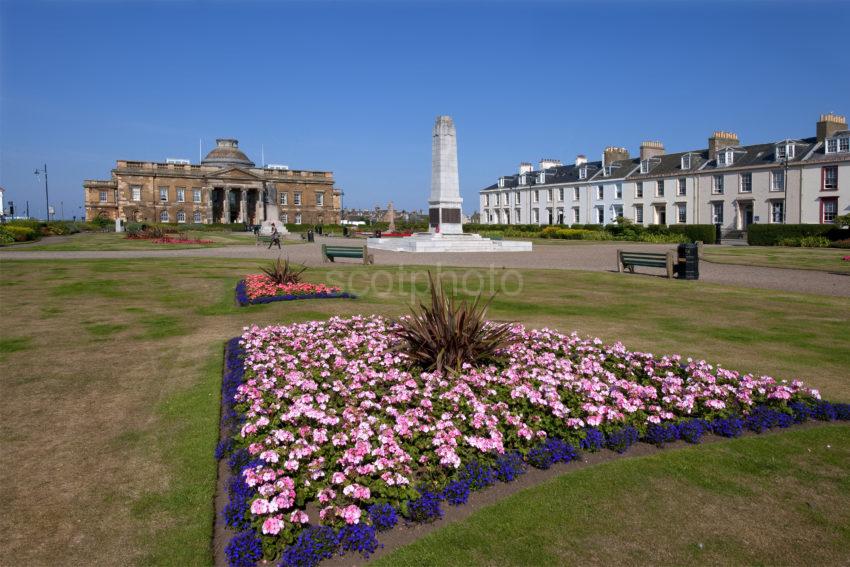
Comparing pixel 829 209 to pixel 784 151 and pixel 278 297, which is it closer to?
pixel 784 151

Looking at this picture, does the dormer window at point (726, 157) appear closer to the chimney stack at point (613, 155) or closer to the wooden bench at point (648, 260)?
the chimney stack at point (613, 155)

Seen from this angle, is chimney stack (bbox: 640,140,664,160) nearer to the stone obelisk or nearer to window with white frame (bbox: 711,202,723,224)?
window with white frame (bbox: 711,202,723,224)

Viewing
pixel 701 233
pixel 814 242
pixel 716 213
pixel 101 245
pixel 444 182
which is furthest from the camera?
pixel 716 213

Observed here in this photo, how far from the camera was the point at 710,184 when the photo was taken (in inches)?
2435

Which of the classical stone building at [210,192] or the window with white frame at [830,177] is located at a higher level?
the classical stone building at [210,192]

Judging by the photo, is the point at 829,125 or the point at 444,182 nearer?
the point at 444,182

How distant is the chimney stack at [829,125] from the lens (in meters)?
52.8

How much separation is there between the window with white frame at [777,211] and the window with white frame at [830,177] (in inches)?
165

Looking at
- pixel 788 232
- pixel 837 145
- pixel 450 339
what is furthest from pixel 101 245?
pixel 837 145

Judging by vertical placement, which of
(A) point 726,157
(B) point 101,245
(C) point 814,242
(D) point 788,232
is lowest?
(C) point 814,242

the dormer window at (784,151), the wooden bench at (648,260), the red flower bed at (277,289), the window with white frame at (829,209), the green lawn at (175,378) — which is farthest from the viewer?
the dormer window at (784,151)

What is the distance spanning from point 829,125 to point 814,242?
20.1 metres

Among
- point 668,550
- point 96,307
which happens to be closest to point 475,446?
point 668,550

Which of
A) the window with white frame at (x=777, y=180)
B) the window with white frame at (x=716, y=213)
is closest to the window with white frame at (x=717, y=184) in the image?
the window with white frame at (x=716, y=213)
